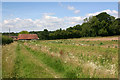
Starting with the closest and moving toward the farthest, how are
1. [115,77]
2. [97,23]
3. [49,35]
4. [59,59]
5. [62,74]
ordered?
[115,77], [62,74], [59,59], [97,23], [49,35]

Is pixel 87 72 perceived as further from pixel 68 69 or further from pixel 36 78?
pixel 36 78

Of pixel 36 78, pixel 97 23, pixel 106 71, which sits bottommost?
pixel 36 78

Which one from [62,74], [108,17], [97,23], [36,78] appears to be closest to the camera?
[36,78]

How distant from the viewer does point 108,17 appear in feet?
211

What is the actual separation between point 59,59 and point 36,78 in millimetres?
3317

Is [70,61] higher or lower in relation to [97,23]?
lower

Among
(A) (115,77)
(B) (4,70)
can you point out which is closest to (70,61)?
(A) (115,77)

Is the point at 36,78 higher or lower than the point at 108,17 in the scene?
lower

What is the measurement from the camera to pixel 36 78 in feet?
21.5

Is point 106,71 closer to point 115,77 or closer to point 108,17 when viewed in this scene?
point 115,77

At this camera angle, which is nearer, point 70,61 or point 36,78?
point 36,78

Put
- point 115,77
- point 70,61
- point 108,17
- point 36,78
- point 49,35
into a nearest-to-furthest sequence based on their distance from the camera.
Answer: point 115,77 → point 36,78 → point 70,61 → point 108,17 → point 49,35

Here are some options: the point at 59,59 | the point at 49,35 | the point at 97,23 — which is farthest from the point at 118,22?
the point at 59,59

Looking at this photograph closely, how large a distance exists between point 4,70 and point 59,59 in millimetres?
3721
